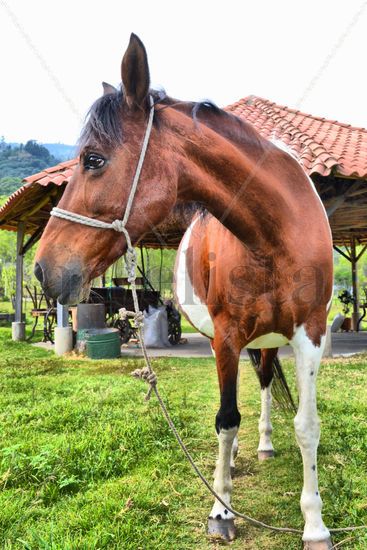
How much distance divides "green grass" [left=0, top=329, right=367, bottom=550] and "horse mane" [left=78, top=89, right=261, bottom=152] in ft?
5.31

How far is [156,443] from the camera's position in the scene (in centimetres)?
306

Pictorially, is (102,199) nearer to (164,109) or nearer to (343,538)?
(164,109)

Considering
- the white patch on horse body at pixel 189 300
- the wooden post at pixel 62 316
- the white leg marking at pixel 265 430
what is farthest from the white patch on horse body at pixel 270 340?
the wooden post at pixel 62 316

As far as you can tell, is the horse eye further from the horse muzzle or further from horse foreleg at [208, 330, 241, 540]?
horse foreleg at [208, 330, 241, 540]

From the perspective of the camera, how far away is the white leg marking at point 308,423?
74.2 inches

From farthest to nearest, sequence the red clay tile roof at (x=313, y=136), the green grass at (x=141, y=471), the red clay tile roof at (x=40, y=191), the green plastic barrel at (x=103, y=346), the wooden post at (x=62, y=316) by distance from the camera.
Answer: the wooden post at (x=62, y=316)
the green plastic barrel at (x=103, y=346)
the red clay tile roof at (x=40, y=191)
the red clay tile roof at (x=313, y=136)
the green grass at (x=141, y=471)

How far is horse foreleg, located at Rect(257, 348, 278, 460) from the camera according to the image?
2.99m

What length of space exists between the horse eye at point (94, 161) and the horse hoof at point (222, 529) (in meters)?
1.68

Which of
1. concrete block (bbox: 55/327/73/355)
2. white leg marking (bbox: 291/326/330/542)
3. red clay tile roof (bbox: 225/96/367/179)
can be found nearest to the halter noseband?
white leg marking (bbox: 291/326/330/542)

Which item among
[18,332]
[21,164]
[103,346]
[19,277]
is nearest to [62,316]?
[103,346]

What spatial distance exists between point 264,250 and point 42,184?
5693mm

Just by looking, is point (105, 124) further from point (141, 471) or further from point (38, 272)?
point (141, 471)

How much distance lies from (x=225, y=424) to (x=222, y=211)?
3.44 feet

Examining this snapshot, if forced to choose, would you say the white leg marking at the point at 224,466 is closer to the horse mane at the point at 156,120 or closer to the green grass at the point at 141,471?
the green grass at the point at 141,471
